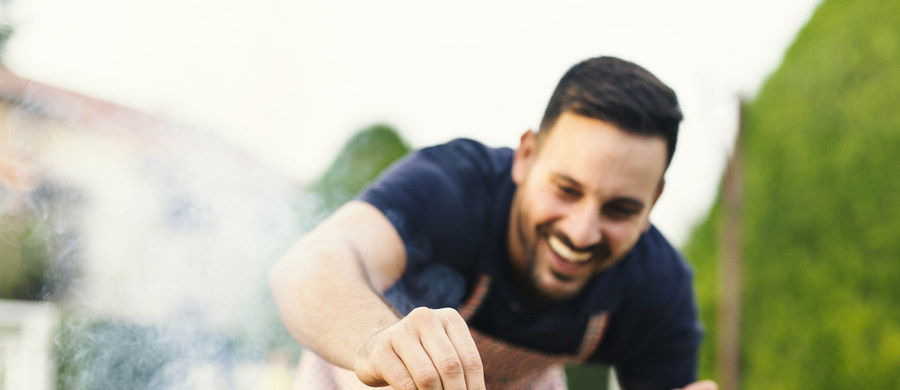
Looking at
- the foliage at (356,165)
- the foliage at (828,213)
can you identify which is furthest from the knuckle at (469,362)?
the foliage at (828,213)

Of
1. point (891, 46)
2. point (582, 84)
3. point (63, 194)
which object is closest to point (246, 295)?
point (63, 194)

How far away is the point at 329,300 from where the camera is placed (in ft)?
4.15

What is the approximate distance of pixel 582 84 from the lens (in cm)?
174

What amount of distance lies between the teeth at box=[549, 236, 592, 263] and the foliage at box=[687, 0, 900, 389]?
9.92 feet

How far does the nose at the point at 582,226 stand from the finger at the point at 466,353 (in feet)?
2.59

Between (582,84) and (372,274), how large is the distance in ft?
2.38

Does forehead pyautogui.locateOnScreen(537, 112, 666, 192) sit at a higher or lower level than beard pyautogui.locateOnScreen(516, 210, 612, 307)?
higher

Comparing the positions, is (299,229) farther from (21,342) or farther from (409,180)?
(21,342)

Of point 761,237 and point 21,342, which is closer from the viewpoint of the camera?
point 21,342

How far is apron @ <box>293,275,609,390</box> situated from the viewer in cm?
185

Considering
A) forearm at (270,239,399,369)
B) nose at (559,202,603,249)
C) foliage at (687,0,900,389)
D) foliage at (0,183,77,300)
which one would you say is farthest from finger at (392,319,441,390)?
foliage at (687,0,900,389)

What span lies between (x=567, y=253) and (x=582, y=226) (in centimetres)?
12

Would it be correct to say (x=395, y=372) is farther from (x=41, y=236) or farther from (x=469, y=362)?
(x=41, y=236)

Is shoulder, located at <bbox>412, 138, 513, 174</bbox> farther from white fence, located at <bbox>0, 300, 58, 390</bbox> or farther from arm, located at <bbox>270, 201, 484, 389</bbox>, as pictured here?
white fence, located at <bbox>0, 300, 58, 390</bbox>
